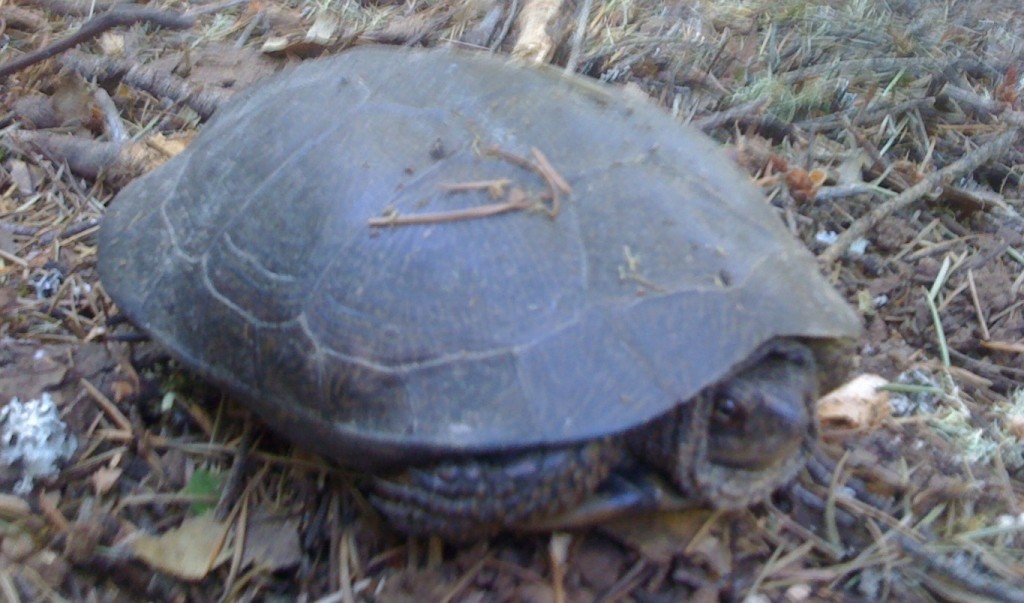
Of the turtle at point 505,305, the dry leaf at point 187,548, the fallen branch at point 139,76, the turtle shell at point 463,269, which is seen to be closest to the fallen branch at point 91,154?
the fallen branch at point 139,76

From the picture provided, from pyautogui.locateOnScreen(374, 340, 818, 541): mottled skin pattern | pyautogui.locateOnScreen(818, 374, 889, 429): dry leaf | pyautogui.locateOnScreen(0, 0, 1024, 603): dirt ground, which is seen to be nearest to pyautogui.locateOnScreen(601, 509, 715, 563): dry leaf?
pyautogui.locateOnScreen(0, 0, 1024, 603): dirt ground

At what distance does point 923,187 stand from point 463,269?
5.58 ft

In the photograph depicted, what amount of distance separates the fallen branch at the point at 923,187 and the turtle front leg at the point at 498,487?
1.15 m

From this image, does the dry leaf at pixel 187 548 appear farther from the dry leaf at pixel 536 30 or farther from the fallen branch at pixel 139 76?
the dry leaf at pixel 536 30

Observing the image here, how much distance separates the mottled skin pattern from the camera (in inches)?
58.7

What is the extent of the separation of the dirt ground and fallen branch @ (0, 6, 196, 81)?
0.05 ft

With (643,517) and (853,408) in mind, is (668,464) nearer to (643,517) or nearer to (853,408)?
(643,517)

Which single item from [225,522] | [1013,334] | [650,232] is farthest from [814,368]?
[225,522]

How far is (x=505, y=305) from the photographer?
58.7 inches

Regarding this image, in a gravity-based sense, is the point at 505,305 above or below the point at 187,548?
above

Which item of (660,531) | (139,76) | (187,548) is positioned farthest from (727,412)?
(139,76)

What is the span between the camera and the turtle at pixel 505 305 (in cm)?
146

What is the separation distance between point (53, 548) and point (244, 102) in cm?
107

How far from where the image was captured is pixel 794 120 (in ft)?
10.00
